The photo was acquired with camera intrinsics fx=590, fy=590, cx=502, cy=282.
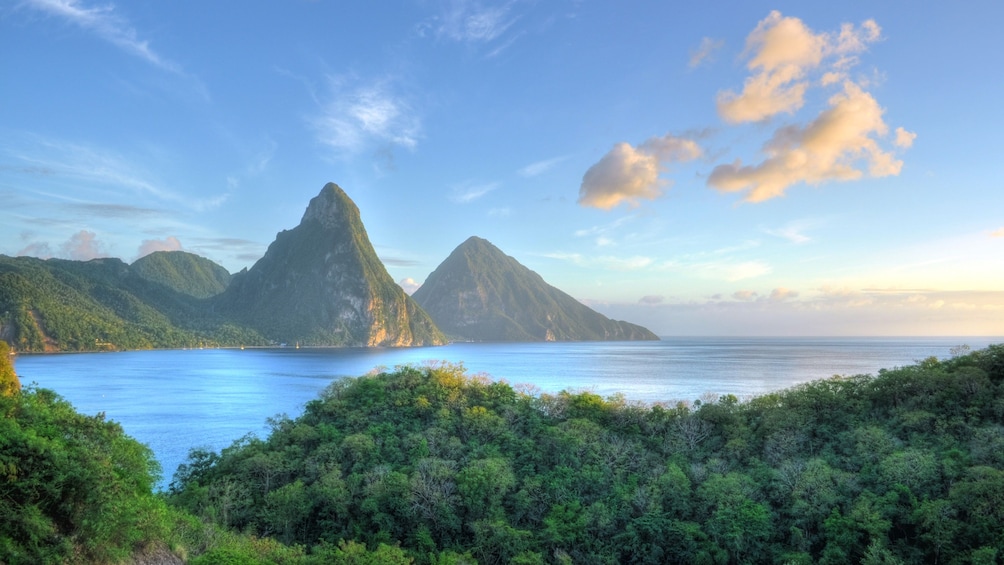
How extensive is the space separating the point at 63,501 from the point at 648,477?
21068 mm

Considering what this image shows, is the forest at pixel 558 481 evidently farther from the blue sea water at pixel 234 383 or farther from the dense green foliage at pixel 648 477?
the blue sea water at pixel 234 383

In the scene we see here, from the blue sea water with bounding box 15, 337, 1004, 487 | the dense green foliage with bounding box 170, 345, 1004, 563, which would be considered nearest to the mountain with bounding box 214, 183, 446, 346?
the blue sea water with bounding box 15, 337, 1004, 487

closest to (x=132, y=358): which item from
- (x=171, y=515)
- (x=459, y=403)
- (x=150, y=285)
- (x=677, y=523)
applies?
(x=150, y=285)

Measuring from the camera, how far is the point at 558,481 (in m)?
25.8

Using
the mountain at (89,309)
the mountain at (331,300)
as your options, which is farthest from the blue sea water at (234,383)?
the mountain at (331,300)

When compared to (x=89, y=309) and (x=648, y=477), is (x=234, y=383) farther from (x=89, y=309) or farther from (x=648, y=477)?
(x=89, y=309)

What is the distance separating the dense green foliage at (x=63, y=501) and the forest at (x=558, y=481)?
0.05 meters

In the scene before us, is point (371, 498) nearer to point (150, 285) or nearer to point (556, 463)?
point (556, 463)

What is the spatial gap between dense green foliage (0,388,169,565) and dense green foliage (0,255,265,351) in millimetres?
129365

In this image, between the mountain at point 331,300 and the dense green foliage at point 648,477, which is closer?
the dense green foliage at point 648,477

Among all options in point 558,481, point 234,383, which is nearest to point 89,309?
point 234,383

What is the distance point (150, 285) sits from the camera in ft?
598

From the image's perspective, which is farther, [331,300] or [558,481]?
[331,300]

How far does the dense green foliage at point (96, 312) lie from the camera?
396 ft
